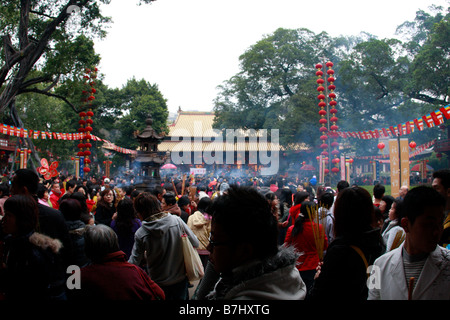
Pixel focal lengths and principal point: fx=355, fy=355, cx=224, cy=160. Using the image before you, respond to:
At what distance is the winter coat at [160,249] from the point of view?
10.5 ft

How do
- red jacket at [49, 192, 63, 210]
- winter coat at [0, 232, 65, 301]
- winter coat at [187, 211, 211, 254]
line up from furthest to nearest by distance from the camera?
red jacket at [49, 192, 63, 210]
winter coat at [187, 211, 211, 254]
winter coat at [0, 232, 65, 301]

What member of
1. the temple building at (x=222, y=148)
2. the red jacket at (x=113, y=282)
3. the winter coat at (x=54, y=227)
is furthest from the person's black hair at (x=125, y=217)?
the temple building at (x=222, y=148)

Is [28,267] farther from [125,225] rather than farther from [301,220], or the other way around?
[301,220]

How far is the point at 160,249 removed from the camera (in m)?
3.21

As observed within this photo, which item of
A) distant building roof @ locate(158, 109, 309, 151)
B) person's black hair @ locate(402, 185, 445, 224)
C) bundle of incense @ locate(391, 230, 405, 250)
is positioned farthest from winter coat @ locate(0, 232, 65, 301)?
distant building roof @ locate(158, 109, 309, 151)

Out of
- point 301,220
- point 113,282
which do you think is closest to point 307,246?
point 301,220

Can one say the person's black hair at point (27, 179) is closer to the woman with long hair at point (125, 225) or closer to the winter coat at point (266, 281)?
the woman with long hair at point (125, 225)

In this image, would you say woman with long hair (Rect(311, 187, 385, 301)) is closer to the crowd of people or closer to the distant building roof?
the crowd of people

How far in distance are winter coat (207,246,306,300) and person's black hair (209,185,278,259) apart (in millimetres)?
43

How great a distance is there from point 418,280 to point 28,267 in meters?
2.24

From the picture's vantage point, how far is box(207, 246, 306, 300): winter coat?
1.38 meters
